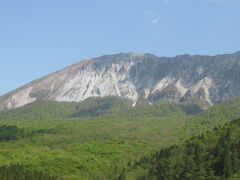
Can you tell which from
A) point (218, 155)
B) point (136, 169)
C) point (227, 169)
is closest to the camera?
point (227, 169)

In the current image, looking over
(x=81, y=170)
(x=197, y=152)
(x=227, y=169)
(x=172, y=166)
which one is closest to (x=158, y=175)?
(x=172, y=166)

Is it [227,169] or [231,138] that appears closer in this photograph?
[227,169]

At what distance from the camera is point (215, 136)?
189375 mm

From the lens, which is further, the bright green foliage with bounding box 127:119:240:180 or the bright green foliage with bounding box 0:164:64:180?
the bright green foliage with bounding box 0:164:64:180

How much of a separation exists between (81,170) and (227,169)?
2623 inches

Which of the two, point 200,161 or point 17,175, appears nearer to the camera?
point 17,175

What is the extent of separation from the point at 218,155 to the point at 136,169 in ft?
128

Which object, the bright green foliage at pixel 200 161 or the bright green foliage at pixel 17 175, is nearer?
the bright green foliage at pixel 200 161

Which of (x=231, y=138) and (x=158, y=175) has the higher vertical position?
(x=231, y=138)

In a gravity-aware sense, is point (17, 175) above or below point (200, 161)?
above

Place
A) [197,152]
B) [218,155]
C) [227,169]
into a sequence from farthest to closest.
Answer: [197,152]
[218,155]
[227,169]

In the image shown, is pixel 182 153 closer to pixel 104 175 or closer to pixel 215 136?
pixel 215 136

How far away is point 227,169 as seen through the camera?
144625mm

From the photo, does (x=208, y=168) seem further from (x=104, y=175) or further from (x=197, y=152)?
(x=104, y=175)
